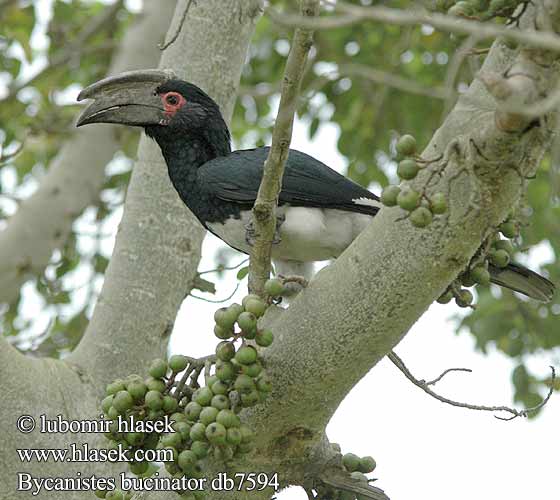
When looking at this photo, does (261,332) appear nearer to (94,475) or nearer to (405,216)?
(405,216)

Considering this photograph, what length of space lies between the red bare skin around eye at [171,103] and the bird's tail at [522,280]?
4.30 feet

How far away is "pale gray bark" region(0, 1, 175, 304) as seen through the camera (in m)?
4.00

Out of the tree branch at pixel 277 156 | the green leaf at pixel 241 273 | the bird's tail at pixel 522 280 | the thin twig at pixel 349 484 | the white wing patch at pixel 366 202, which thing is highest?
the white wing patch at pixel 366 202

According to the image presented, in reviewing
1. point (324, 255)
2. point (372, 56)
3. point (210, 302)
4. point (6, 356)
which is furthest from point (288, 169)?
point (372, 56)

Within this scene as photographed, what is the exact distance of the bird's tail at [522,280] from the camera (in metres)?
2.76

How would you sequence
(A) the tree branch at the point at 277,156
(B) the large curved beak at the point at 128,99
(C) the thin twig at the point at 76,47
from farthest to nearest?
1. (C) the thin twig at the point at 76,47
2. (B) the large curved beak at the point at 128,99
3. (A) the tree branch at the point at 277,156

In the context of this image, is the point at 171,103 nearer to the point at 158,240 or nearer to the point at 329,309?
the point at 158,240

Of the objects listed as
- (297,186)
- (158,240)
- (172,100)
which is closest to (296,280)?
(158,240)

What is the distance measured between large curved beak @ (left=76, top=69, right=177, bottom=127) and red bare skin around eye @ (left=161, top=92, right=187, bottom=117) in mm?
19

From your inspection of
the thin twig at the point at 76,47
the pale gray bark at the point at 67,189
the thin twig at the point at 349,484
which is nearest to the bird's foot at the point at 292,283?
the thin twig at the point at 349,484

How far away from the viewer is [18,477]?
7.93 ft

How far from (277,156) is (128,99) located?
1.52m

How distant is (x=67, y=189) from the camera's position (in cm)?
430

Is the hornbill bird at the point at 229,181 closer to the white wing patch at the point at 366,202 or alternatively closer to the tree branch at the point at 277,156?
the white wing patch at the point at 366,202
